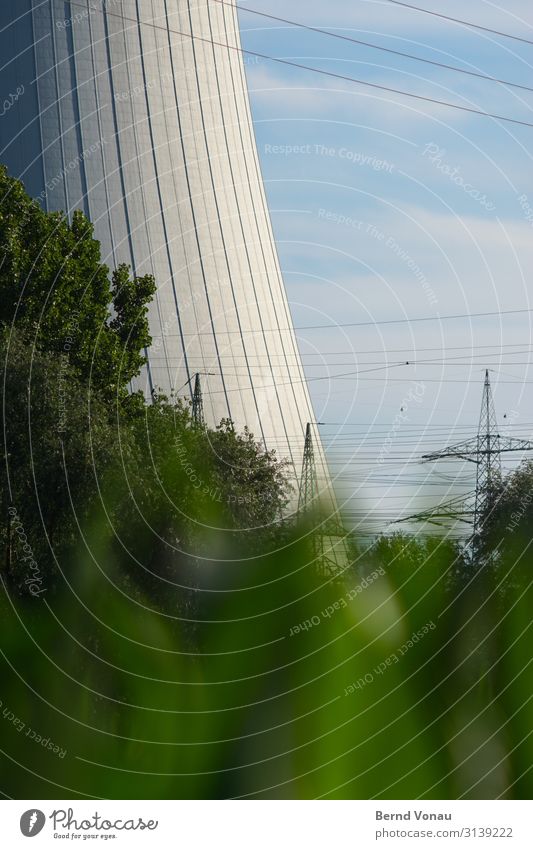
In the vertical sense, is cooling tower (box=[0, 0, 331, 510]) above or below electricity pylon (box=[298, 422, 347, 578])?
above

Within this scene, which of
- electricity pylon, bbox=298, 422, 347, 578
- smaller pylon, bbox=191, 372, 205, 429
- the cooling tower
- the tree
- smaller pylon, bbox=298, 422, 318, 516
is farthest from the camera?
the cooling tower

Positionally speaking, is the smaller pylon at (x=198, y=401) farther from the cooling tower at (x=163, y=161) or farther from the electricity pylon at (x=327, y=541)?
the electricity pylon at (x=327, y=541)

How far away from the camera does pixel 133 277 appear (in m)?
17.0

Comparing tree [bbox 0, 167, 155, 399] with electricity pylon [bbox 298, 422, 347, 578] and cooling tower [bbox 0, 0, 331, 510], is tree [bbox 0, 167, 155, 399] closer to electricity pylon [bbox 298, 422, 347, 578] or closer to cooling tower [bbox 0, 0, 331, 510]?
cooling tower [bbox 0, 0, 331, 510]

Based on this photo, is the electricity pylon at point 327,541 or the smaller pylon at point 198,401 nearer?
the electricity pylon at point 327,541

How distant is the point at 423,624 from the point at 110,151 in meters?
16.3

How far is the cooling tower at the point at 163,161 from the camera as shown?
55.3ft

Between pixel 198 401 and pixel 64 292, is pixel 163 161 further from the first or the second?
pixel 198 401

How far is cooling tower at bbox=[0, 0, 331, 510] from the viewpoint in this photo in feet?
55.3

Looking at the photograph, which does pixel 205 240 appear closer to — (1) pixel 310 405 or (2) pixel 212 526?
(1) pixel 310 405

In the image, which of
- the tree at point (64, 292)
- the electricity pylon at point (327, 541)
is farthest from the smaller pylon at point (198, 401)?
the electricity pylon at point (327, 541)

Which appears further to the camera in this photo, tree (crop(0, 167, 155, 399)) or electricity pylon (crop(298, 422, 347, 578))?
tree (crop(0, 167, 155, 399))

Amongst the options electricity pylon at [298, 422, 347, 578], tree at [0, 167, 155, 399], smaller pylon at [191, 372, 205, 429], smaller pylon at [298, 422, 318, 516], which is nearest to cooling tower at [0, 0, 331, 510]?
smaller pylon at [191, 372, 205, 429]
